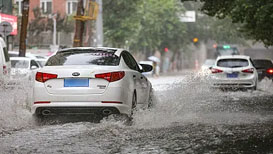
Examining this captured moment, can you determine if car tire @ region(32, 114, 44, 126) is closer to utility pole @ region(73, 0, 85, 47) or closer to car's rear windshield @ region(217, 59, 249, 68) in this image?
car's rear windshield @ region(217, 59, 249, 68)

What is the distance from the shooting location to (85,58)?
37.3ft

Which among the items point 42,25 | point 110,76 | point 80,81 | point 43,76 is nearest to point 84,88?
point 80,81

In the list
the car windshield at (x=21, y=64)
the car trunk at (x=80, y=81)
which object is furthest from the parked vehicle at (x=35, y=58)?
the car trunk at (x=80, y=81)

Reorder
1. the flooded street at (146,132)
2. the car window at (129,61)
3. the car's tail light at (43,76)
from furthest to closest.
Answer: the car window at (129,61)
the car's tail light at (43,76)
the flooded street at (146,132)

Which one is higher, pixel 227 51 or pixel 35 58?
pixel 35 58

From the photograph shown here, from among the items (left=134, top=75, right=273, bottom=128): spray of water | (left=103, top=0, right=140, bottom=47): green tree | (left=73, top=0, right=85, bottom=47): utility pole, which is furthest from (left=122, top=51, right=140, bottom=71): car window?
(left=103, top=0, right=140, bottom=47): green tree

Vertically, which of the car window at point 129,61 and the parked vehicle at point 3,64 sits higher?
the car window at point 129,61

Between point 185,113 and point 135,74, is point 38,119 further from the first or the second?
point 185,113

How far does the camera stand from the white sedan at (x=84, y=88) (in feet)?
35.3

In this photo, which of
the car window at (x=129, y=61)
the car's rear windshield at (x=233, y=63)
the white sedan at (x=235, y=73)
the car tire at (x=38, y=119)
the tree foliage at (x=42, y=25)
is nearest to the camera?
the car tire at (x=38, y=119)

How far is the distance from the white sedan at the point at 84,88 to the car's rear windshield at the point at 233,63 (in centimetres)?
1371

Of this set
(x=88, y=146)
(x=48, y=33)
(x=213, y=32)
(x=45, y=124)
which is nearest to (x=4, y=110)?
(x=45, y=124)

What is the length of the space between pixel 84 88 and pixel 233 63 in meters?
14.6

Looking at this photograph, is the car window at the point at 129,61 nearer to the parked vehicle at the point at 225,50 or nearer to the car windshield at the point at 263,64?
the car windshield at the point at 263,64
